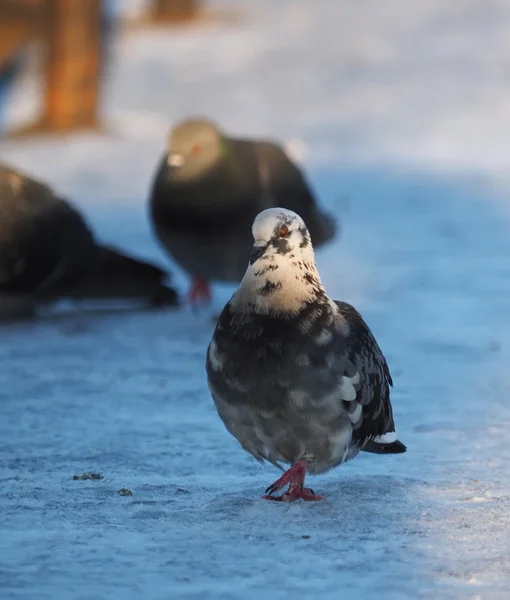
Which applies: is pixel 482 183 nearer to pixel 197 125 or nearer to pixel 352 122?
pixel 352 122

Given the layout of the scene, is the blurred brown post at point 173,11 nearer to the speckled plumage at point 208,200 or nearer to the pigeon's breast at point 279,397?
the speckled plumage at point 208,200

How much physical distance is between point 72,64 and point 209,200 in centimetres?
625

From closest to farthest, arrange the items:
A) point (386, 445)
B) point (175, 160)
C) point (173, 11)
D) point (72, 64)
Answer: point (386, 445) → point (175, 160) → point (72, 64) → point (173, 11)

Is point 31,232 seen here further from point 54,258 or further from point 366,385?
point 366,385

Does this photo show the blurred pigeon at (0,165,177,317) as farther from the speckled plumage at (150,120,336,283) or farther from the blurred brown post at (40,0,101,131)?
the blurred brown post at (40,0,101,131)

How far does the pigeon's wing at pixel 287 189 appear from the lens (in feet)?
20.0

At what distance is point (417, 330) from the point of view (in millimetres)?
5508

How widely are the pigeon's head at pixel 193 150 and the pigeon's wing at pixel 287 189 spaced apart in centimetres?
29

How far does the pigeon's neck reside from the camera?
3.07 m

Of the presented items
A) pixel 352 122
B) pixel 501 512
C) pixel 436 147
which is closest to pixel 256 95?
pixel 352 122

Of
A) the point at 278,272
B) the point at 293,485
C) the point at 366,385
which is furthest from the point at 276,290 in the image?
the point at 293,485

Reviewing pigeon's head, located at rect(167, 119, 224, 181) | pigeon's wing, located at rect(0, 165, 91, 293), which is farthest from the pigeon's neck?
pigeon's head, located at rect(167, 119, 224, 181)

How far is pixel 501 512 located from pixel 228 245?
2.88 meters

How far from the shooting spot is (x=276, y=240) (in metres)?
3.11
